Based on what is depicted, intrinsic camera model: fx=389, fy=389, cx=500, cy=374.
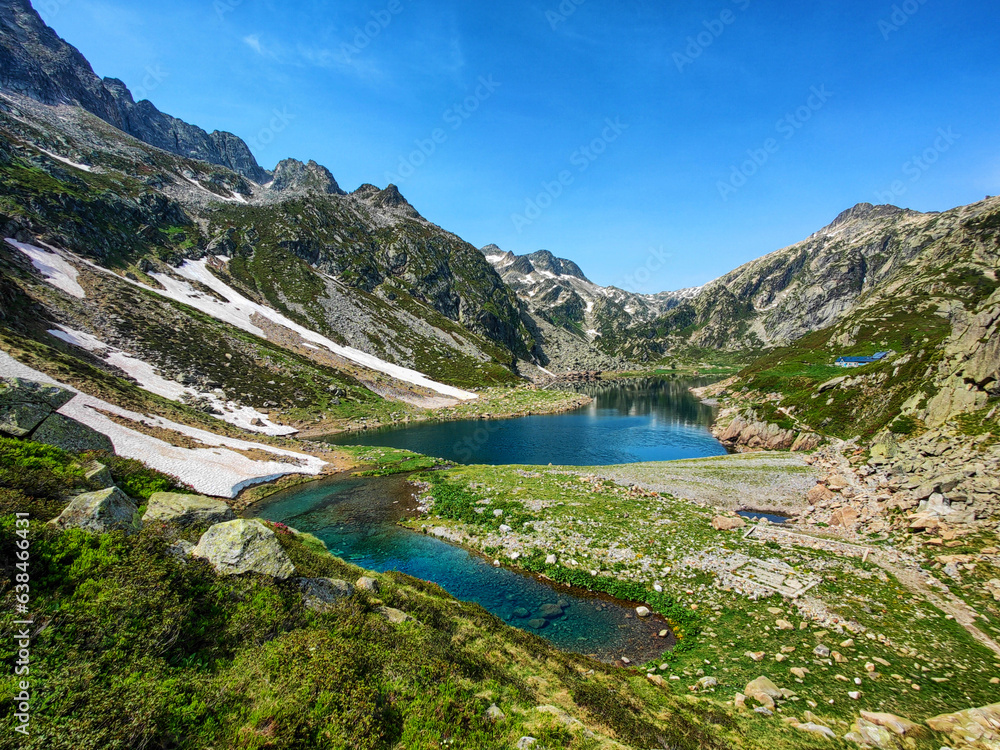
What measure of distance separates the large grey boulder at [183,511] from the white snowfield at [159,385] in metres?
51.7

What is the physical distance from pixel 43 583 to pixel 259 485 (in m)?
33.8

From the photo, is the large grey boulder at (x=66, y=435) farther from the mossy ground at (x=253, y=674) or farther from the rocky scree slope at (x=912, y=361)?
the rocky scree slope at (x=912, y=361)

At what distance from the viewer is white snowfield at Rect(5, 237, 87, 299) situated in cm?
6900

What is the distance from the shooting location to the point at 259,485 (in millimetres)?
36656

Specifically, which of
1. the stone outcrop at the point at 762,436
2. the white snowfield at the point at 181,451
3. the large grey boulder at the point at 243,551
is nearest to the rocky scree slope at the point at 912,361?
the stone outcrop at the point at 762,436

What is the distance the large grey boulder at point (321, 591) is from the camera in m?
10.3

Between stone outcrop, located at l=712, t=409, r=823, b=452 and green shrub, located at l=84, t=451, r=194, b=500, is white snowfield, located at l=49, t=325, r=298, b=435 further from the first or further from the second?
stone outcrop, located at l=712, t=409, r=823, b=452

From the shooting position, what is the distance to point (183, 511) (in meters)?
11.9

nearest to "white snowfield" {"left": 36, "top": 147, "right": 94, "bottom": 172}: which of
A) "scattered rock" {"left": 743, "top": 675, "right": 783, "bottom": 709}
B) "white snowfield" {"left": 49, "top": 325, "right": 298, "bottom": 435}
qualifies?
"white snowfield" {"left": 49, "top": 325, "right": 298, "bottom": 435}

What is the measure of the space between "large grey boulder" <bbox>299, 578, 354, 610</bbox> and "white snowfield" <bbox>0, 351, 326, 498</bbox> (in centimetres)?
2598

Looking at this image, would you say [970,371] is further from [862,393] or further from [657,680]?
[657,680]

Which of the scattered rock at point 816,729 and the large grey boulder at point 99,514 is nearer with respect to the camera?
the large grey boulder at point 99,514

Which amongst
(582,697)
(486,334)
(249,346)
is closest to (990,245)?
(486,334)

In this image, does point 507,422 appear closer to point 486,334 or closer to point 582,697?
point 582,697
